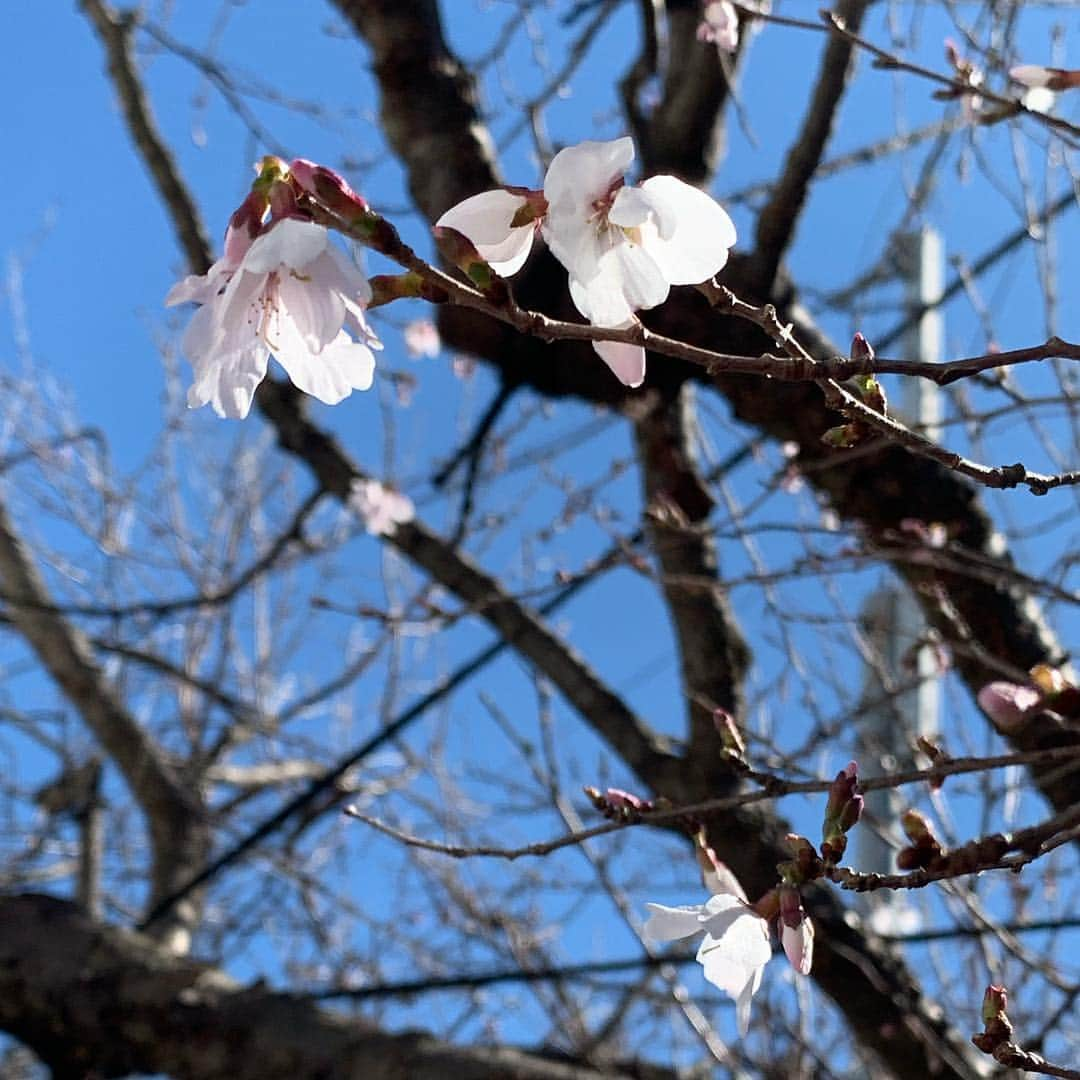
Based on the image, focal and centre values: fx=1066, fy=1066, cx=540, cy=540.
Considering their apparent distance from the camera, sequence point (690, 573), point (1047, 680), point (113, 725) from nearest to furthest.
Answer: point (1047, 680) → point (690, 573) → point (113, 725)

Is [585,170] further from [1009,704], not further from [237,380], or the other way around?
[1009,704]

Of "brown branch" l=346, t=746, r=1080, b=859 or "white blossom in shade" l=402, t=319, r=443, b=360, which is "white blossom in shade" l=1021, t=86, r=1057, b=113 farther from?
"white blossom in shade" l=402, t=319, r=443, b=360

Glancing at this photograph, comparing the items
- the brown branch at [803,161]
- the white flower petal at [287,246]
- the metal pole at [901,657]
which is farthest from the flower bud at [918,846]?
the metal pole at [901,657]

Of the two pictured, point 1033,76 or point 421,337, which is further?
point 421,337

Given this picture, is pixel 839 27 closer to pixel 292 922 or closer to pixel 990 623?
pixel 990 623

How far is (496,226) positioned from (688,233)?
133 millimetres

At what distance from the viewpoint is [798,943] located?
771mm

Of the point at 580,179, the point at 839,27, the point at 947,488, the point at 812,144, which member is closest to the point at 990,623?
the point at 947,488

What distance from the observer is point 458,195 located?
7.30ft

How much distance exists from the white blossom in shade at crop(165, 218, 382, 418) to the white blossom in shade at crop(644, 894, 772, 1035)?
461 mm

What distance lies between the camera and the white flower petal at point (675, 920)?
0.80m

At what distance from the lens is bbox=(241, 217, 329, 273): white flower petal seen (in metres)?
0.61

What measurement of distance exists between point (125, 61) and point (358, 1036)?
2.27 meters

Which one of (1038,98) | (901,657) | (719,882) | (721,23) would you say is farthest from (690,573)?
(719,882)
